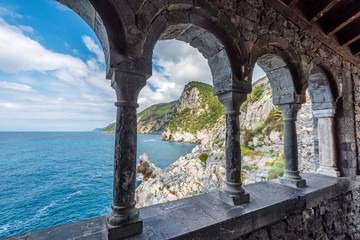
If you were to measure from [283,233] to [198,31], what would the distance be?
10.0 feet

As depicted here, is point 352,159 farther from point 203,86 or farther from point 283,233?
point 203,86

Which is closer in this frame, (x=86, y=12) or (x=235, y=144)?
(x=86, y=12)

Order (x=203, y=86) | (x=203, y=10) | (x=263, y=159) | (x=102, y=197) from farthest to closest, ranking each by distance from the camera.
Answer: (x=203, y=86)
(x=102, y=197)
(x=263, y=159)
(x=203, y=10)

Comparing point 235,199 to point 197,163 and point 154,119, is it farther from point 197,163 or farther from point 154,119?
Result: point 154,119

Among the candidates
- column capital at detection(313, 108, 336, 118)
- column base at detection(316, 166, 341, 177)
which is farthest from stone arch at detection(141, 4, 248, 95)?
column base at detection(316, 166, 341, 177)

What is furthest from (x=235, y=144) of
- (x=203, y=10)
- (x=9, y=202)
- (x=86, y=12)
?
(x=9, y=202)

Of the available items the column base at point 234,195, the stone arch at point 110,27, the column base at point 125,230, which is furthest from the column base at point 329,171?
the stone arch at point 110,27

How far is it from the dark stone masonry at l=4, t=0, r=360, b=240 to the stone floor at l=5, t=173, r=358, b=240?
0.01 meters

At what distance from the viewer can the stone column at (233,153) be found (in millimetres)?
2410

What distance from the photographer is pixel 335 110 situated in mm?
4191

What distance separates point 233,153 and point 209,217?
3.02 feet

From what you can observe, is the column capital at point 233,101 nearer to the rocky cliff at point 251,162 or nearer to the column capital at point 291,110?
the column capital at point 291,110

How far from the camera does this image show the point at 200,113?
49.0m

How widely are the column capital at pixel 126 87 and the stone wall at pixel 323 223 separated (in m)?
2.06
